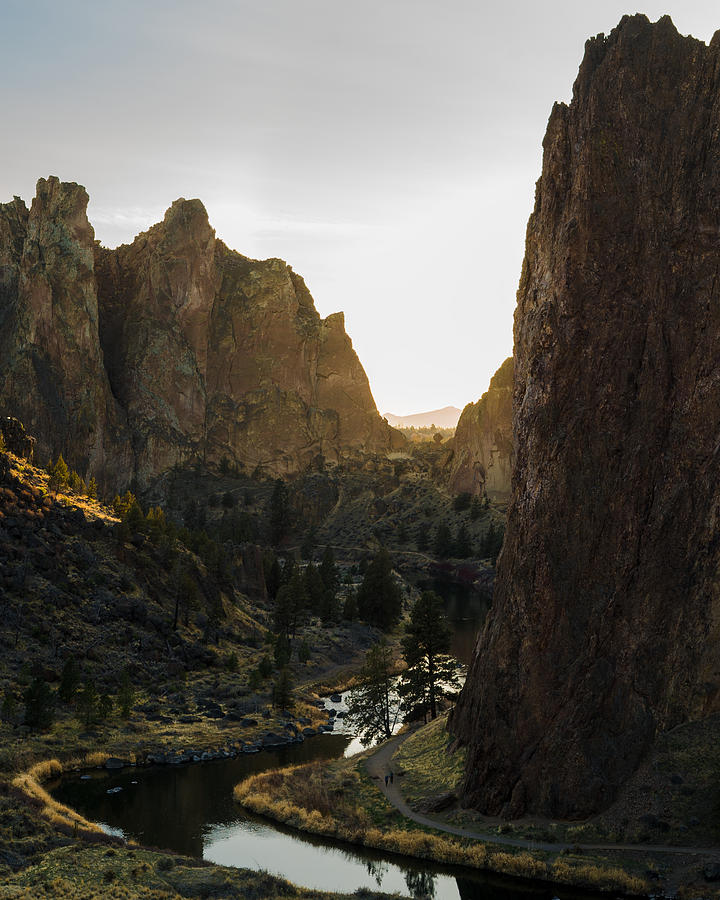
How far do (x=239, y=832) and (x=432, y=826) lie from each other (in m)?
12.2

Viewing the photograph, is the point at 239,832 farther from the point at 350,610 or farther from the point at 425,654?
the point at 350,610

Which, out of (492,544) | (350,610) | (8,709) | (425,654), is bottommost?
(8,709)

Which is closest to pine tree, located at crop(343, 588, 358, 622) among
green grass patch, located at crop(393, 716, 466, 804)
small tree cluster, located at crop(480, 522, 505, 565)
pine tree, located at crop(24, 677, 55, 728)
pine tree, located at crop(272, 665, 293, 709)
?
pine tree, located at crop(272, 665, 293, 709)

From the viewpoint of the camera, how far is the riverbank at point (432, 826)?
38.1m

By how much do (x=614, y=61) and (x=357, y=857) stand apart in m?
49.3

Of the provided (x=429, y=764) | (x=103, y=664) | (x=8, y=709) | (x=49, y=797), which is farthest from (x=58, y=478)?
(x=429, y=764)

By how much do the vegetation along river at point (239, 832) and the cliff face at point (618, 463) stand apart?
17.3ft

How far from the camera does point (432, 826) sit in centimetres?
4625

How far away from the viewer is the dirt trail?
39156 millimetres

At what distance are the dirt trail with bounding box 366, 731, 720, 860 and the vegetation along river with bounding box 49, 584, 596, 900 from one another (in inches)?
75.0

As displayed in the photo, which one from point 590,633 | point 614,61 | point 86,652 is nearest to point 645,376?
point 590,633

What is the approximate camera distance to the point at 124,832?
49.3 metres

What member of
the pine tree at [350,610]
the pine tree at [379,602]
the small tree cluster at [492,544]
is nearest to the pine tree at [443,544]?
the small tree cluster at [492,544]

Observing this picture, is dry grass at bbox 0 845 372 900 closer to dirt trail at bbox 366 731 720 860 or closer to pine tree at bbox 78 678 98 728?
dirt trail at bbox 366 731 720 860
